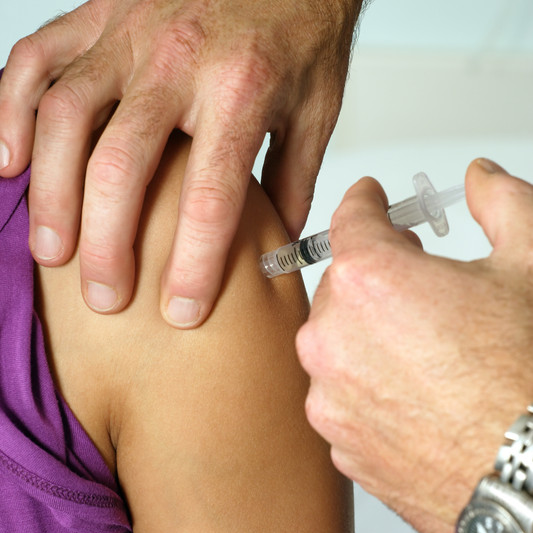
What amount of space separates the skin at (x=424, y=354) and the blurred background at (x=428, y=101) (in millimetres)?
1185

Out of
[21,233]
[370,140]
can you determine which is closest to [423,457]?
[21,233]

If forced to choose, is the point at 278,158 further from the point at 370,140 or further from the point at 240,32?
the point at 370,140

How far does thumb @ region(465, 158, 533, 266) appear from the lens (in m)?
0.70

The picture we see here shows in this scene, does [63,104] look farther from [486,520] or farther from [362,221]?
[486,520]

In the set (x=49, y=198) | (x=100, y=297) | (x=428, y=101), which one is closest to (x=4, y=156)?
(x=49, y=198)

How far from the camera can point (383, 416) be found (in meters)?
0.71

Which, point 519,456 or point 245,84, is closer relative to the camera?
point 519,456

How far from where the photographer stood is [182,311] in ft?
2.81

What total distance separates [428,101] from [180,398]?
247 centimetres

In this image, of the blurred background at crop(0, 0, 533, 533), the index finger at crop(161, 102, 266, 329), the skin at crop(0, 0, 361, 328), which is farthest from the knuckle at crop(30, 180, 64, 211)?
the blurred background at crop(0, 0, 533, 533)

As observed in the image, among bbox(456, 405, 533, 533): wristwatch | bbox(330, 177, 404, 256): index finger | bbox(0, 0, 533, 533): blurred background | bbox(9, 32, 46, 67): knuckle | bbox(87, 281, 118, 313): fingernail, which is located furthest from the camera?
bbox(0, 0, 533, 533): blurred background

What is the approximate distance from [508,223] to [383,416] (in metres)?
0.21

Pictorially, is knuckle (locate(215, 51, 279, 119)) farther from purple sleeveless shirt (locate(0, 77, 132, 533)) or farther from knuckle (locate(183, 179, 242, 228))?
purple sleeveless shirt (locate(0, 77, 132, 533))

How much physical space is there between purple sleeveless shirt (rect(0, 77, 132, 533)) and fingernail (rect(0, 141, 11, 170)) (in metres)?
0.07
